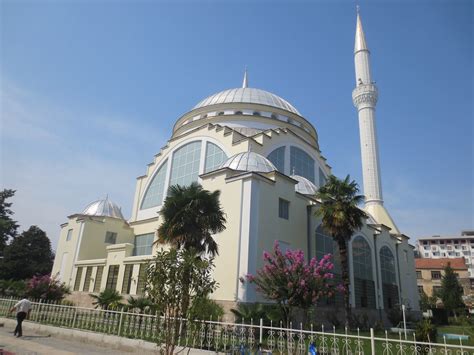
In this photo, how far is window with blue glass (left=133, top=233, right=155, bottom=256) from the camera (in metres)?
27.5

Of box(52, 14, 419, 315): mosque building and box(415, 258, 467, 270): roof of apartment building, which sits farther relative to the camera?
box(415, 258, 467, 270): roof of apartment building

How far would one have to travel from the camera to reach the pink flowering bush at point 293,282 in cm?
1334

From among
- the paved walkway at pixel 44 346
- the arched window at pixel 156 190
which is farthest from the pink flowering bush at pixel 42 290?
the arched window at pixel 156 190

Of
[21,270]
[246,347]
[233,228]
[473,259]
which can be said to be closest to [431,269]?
[473,259]

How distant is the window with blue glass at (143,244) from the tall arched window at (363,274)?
1575 centimetres

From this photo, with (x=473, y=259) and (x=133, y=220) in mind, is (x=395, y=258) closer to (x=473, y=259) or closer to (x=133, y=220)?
(x=133, y=220)

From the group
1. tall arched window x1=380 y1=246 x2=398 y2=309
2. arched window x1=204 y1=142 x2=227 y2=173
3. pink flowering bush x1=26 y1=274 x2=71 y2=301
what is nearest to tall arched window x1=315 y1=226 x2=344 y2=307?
tall arched window x1=380 y1=246 x2=398 y2=309

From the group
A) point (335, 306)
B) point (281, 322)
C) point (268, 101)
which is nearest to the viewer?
point (281, 322)

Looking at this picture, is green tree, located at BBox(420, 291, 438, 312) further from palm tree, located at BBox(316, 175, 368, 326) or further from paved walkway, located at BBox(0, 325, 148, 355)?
paved walkway, located at BBox(0, 325, 148, 355)

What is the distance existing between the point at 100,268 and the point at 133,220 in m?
5.52

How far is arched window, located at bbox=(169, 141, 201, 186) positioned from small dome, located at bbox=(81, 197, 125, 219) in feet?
24.1

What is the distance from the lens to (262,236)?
1781 cm

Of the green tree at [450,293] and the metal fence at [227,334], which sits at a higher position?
the green tree at [450,293]

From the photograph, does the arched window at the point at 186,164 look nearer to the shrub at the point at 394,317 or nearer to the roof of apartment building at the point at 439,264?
the shrub at the point at 394,317
